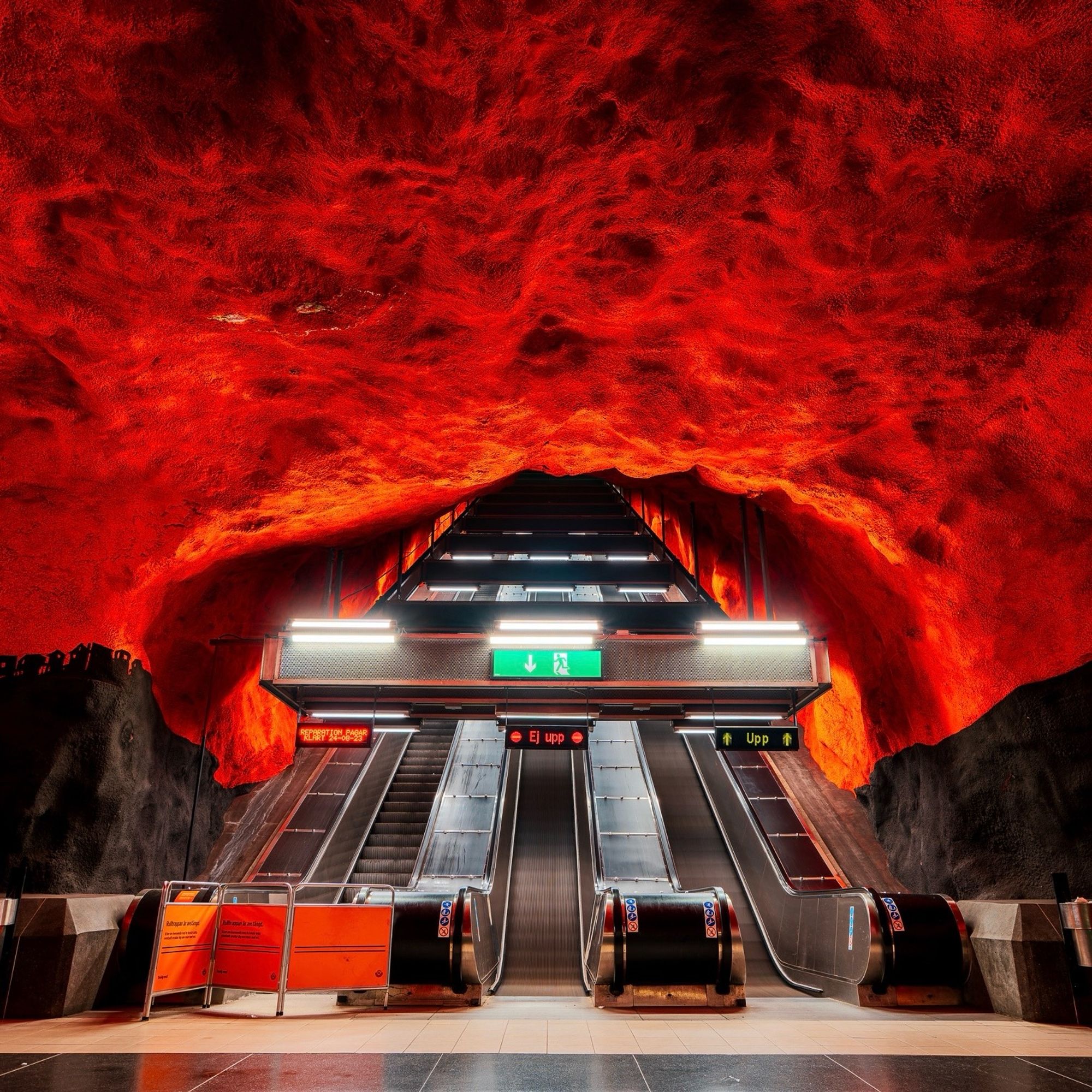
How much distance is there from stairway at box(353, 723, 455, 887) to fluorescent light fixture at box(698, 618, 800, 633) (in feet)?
19.1

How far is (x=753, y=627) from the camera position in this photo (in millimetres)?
9820

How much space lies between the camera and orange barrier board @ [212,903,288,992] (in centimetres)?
672

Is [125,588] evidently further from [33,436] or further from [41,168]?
[41,168]

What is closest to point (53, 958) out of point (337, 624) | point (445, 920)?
point (445, 920)

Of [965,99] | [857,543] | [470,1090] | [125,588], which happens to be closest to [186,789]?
[125,588]

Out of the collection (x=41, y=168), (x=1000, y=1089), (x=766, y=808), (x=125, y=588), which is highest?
(x=41, y=168)

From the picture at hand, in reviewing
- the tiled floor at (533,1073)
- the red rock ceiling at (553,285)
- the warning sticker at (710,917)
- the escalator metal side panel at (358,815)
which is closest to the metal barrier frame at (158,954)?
the tiled floor at (533,1073)

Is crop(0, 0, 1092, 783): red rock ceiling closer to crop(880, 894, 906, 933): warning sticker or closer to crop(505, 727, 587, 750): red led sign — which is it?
crop(880, 894, 906, 933): warning sticker

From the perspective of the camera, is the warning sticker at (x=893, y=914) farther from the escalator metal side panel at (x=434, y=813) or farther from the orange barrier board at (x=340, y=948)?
the escalator metal side panel at (x=434, y=813)

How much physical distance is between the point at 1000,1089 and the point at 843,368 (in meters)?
4.93

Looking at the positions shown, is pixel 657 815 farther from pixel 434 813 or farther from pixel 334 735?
pixel 334 735

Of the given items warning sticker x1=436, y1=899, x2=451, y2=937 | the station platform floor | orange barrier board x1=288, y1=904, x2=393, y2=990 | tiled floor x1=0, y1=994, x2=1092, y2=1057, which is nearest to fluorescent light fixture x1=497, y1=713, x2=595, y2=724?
warning sticker x1=436, y1=899, x2=451, y2=937

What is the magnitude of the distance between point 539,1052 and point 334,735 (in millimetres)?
5662

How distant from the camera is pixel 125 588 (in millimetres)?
7848
